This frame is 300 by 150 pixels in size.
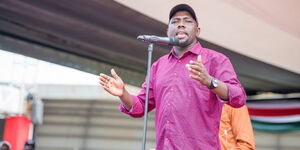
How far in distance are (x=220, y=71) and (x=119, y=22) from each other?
2318 mm

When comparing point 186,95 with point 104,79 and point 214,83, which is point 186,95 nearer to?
point 214,83

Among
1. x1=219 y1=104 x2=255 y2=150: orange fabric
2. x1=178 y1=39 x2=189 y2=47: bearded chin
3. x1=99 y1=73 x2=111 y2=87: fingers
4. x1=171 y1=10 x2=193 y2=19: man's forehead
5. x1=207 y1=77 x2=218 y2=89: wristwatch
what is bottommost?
x1=219 y1=104 x2=255 y2=150: orange fabric

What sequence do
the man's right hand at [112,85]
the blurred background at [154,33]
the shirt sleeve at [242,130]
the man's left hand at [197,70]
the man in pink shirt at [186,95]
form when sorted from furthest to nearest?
the blurred background at [154,33], the shirt sleeve at [242,130], the man's right hand at [112,85], the man in pink shirt at [186,95], the man's left hand at [197,70]

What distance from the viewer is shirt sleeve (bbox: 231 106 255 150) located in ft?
9.70

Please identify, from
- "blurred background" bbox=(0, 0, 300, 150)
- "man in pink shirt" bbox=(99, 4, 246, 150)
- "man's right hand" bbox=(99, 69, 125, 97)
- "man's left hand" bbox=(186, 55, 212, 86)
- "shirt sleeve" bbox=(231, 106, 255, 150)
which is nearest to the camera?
"man's left hand" bbox=(186, 55, 212, 86)

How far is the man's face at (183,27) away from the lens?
1946mm

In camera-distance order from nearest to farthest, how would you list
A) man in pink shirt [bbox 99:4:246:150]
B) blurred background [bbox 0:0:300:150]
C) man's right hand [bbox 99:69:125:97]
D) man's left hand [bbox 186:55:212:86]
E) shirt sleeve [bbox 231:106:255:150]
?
man's left hand [bbox 186:55:212:86] < man in pink shirt [bbox 99:4:246:150] < man's right hand [bbox 99:69:125:97] < shirt sleeve [bbox 231:106:255:150] < blurred background [bbox 0:0:300:150]

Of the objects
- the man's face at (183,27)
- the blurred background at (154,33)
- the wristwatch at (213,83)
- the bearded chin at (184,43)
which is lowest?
the wristwatch at (213,83)

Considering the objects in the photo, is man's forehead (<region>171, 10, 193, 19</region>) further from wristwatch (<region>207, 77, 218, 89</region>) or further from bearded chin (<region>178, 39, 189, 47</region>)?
wristwatch (<region>207, 77, 218, 89</region>)

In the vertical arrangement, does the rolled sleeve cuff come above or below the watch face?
below

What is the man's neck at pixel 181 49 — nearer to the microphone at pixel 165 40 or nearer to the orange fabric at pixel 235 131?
the microphone at pixel 165 40

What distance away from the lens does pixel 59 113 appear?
1390 cm

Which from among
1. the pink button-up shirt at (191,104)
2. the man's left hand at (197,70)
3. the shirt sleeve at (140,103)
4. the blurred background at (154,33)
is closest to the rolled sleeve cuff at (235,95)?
the pink button-up shirt at (191,104)

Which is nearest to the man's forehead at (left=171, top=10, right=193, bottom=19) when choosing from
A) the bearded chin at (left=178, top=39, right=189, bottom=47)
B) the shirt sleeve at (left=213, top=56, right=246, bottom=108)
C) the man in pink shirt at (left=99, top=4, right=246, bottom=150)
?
the man in pink shirt at (left=99, top=4, right=246, bottom=150)
